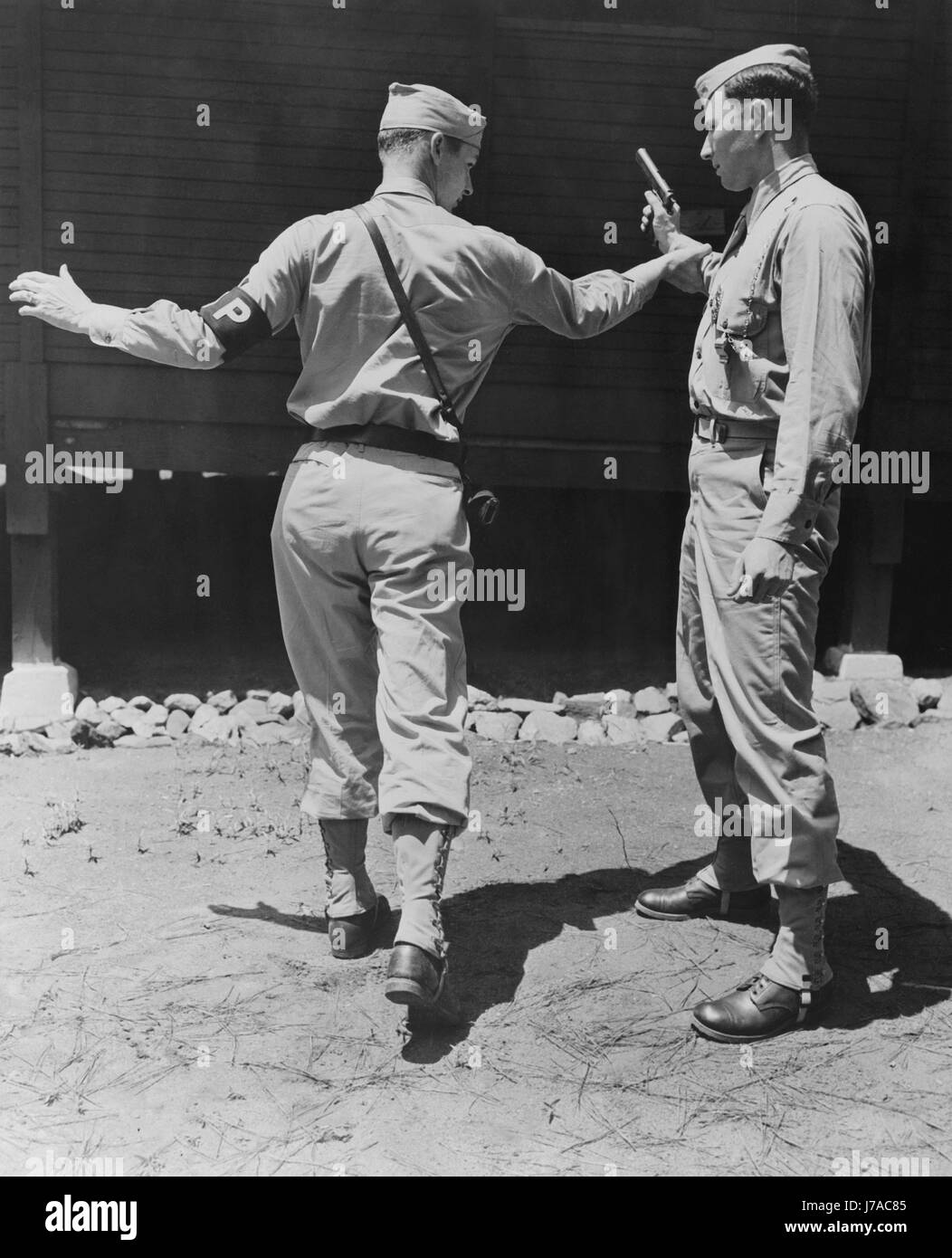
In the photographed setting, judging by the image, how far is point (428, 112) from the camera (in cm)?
344

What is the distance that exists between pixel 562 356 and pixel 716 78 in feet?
11.1

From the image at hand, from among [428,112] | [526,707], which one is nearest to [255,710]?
[526,707]

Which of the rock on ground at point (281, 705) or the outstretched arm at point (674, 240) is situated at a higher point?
the outstretched arm at point (674, 240)

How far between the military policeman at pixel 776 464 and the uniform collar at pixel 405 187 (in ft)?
2.53

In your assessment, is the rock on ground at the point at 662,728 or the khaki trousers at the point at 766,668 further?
the rock on ground at the point at 662,728

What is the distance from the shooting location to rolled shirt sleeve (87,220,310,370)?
10.9ft

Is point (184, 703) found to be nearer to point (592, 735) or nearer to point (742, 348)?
point (592, 735)

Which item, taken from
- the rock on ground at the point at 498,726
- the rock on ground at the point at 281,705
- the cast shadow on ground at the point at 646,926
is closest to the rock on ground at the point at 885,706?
the rock on ground at the point at 498,726

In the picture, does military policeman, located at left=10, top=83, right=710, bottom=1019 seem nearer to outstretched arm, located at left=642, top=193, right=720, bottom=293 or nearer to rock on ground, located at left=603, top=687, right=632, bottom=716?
outstretched arm, located at left=642, top=193, right=720, bottom=293

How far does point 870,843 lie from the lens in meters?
4.82

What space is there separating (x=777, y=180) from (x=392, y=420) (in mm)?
1187

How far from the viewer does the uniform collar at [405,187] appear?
347 cm

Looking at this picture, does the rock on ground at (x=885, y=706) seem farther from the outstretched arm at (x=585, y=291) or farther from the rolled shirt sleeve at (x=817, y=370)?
the rolled shirt sleeve at (x=817, y=370)

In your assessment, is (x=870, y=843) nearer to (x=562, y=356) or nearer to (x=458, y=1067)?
(x=458, y=1067)
